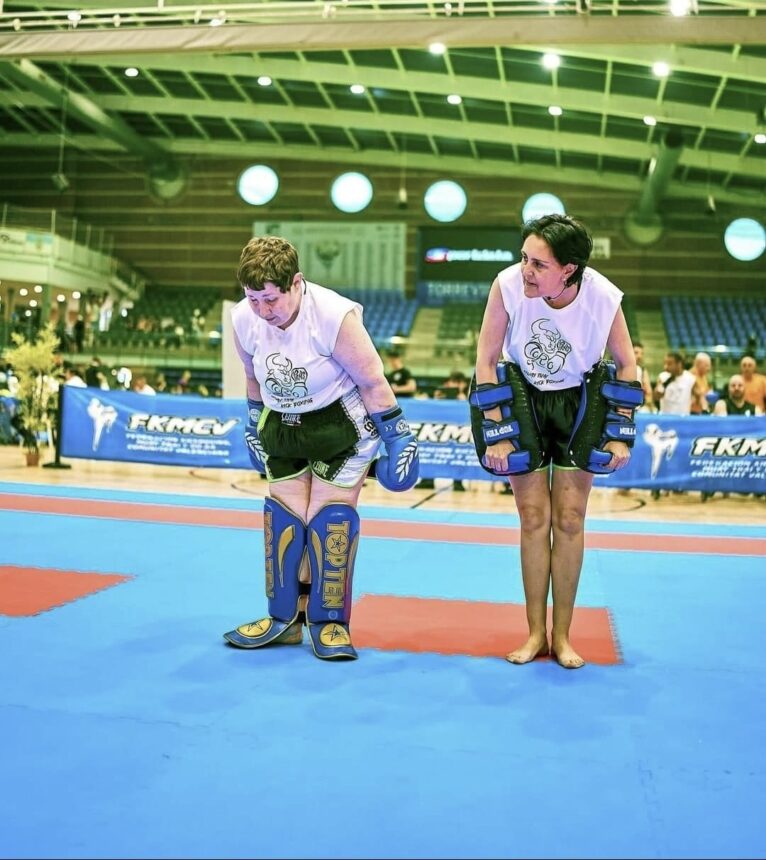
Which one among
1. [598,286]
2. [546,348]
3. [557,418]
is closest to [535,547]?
[557,418]

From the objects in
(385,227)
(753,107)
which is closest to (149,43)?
(753,107)

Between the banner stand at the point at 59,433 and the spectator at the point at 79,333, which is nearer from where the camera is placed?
the banner stand at the point at 59,433

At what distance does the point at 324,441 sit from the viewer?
3303 mm

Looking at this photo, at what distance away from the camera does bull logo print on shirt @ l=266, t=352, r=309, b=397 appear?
3244 millimetres

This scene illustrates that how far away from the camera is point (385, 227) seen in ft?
74.4

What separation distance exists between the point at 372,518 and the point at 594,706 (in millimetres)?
4630

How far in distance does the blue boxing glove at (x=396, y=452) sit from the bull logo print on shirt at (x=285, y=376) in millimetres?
291

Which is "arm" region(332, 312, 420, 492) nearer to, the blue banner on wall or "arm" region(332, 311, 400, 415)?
"arm" region(332, 311, 400, 415)

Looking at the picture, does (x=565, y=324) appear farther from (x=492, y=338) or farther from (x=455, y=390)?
(x=455, y=390)

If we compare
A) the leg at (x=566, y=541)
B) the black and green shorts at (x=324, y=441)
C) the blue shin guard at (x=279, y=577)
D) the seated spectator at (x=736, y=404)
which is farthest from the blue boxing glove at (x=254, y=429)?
the seated spectator at (x=736, y=404)

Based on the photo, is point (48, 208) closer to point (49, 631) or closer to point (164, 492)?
point (164, 492)

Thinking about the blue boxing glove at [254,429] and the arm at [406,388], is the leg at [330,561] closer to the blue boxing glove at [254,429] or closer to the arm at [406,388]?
the blue boxing glove at [254,429]

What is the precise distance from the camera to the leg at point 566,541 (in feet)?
10.8

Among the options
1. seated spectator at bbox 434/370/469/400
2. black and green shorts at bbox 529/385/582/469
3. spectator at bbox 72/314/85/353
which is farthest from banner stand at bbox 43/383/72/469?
spectator at bbox 72/314/85/353
